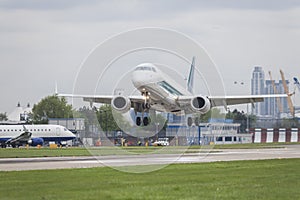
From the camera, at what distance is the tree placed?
173m

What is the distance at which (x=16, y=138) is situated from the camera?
110 m

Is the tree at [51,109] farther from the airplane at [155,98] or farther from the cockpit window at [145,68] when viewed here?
the cockpit window at [145,68]

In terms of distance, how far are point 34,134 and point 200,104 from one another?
55.7 m

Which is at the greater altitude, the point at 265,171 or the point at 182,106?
the point at 182,106

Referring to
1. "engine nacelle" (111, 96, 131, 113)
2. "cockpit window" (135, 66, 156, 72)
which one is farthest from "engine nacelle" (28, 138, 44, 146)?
"cockpit window" (135, 66, 156, 72)

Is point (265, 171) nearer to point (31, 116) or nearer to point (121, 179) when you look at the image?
point (121, 179)

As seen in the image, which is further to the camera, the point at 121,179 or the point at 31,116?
the point at 31,116

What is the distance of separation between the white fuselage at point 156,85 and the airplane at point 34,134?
173 feet

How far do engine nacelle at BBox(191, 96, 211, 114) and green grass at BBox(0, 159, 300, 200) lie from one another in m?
26.8

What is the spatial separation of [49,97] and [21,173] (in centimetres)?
14423

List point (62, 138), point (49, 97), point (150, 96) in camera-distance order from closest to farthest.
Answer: point (150, 96), point (62, 138), point (49, 97)

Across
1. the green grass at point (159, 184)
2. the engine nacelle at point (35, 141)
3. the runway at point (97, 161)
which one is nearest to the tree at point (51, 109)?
the engine nacelle at point (35, 141)

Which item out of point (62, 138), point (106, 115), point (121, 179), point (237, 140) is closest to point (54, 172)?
point (121, 179)

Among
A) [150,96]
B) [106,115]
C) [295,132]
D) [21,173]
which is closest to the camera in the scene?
[21,173]
